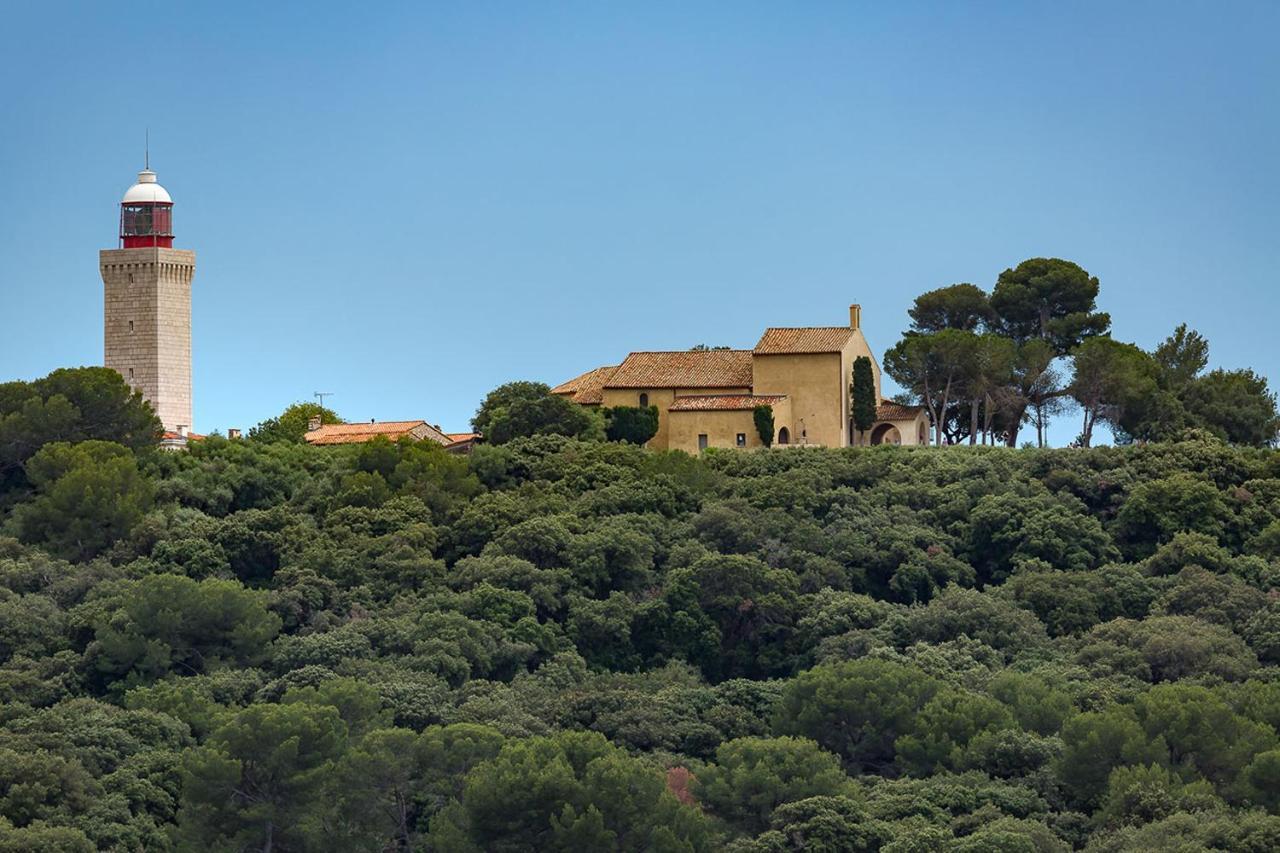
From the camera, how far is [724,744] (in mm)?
54781

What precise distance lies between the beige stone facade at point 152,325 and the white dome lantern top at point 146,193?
5.13 feet

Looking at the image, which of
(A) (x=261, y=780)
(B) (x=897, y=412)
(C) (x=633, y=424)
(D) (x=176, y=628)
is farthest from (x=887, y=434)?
(A) (x=261, y=780)

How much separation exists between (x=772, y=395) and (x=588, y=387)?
5428 mm

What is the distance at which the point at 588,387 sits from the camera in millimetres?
79188

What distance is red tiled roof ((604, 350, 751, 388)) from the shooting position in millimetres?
77375

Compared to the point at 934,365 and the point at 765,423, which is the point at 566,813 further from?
the point at 934,365

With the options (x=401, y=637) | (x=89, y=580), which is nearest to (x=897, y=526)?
(x=401, y=637)

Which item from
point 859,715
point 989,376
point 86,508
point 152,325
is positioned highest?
point 152,325

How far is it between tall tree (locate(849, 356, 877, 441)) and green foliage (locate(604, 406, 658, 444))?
188 inches

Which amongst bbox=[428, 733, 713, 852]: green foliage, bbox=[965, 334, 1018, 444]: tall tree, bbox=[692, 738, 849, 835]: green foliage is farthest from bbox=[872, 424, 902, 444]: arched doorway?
bbox=[428, 733, 713, 852]: green foliage

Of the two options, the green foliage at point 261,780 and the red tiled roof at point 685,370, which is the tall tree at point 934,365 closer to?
the red tiled roof at point 685,370

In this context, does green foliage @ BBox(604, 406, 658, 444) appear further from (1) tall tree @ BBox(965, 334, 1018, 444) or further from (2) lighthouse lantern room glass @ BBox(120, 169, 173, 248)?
(2) lighthouse lantern room glass @ BBox(120, 169, 173, 248)

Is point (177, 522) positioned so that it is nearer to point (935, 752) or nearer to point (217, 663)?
point (217, 663)

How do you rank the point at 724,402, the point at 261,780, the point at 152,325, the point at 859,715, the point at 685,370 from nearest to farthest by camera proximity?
the point at 261,780, the point at 859,715, the point at 724,402, the point at 685,370, the point at 152,325
